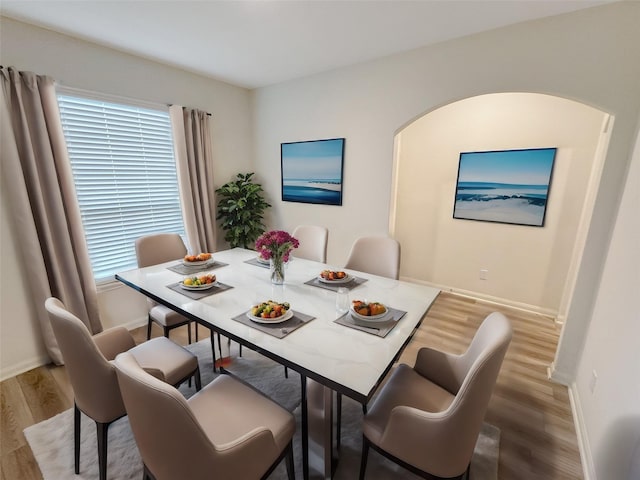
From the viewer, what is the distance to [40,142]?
2.16m

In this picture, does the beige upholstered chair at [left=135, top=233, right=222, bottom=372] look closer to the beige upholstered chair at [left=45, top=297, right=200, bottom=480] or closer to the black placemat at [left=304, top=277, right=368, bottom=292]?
the beige upholstered chair at [left=45, top=297, right=200, bottom=480]

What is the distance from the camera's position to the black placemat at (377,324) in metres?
1.31

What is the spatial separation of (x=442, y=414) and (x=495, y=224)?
306 cm

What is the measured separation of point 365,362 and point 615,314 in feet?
5.03

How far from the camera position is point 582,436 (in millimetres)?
1661

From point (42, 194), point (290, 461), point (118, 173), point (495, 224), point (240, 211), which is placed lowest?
point (290, 461)

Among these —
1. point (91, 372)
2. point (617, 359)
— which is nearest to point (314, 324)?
point (91, 372)

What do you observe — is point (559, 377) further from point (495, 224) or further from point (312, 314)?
point (312, 314)

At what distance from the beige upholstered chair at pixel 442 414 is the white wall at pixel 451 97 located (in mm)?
1434

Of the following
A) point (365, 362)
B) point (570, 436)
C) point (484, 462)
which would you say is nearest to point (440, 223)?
point (570, 436)

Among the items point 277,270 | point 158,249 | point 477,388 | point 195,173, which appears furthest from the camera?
point 195,173

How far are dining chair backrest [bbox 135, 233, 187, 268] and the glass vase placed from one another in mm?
1209

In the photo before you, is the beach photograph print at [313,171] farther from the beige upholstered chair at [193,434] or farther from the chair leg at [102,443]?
the chair leg at [102,443]

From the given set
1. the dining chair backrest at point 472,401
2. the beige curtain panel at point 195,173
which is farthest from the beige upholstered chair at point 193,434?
the beige curtain panel at point 195,173
